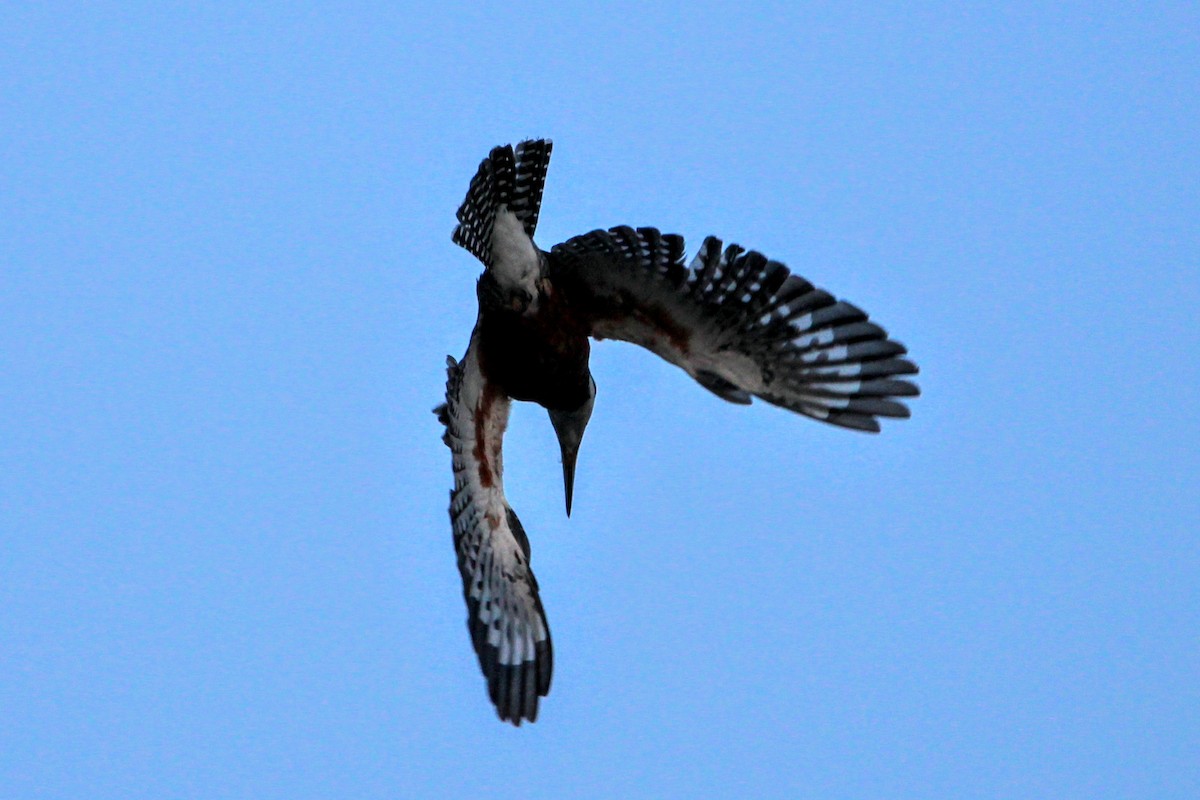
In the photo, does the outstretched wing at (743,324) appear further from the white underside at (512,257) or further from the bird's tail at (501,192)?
the bird's tail at (501,192)

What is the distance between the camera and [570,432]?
1118 centimetres

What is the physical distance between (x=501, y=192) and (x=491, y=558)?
217 cm

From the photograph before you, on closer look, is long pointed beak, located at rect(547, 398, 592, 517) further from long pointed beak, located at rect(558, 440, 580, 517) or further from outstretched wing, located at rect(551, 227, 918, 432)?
outstretched wing, located at rect(551, 227, 918, 432)

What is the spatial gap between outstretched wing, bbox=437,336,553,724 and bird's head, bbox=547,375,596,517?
0.41 m

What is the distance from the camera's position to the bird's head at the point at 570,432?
438 inches

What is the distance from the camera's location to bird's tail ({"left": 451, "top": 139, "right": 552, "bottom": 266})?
10391 mm

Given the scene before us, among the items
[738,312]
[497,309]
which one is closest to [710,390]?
[738,312]

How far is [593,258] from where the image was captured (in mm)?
10273

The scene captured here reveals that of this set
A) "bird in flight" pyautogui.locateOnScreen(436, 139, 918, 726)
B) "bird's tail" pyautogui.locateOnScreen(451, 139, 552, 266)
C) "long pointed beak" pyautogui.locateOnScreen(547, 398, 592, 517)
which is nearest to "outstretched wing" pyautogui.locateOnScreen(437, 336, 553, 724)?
"bird in flight" pyautogui.locateOnScreen(436, 139, 918, 726)

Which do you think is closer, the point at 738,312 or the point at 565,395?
the point at 738,312

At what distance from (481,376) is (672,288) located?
4.61 feet

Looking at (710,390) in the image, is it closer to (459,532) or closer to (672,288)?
(672,288)

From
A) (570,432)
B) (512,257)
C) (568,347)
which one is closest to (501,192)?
(512,257)

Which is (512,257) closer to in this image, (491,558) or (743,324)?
(743,324)
